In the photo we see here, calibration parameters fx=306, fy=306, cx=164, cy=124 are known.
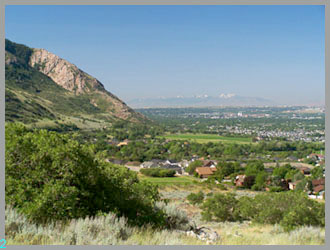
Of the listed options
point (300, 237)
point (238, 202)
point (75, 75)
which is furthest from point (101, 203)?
point (75, 75)

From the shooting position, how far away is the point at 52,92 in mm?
118562

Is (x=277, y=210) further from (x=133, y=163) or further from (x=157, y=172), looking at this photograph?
(x=133, y=163)

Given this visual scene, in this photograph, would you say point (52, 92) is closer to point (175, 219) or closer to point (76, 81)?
point (76, 81)

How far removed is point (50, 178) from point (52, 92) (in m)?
121

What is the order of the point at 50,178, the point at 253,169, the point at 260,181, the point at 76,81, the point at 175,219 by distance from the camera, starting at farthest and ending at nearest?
the point at 76,81
the point at 253,169
the point at 260,181
the point at 175,219
the point at 50,178

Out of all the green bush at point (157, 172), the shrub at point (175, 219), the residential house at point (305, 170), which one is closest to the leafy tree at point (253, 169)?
the residential house at point (305, 170)

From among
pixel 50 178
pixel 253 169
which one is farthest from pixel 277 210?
pixel 253 169

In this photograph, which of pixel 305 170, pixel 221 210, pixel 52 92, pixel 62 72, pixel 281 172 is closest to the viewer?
pixel 221 210

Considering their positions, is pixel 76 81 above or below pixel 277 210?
above

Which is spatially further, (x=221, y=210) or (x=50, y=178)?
(x=221, y=210)

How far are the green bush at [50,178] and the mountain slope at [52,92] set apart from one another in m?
70.0

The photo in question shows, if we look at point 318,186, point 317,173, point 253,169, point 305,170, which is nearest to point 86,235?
point 318,186

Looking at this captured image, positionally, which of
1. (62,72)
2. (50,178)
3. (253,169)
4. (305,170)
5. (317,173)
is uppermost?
(62,72)

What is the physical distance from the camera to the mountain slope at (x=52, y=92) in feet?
277
